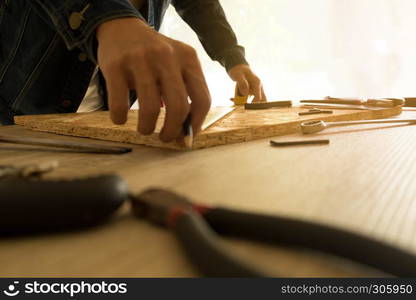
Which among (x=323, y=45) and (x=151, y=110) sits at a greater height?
(x=323, y=45)

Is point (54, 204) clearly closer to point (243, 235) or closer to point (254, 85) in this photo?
point (243, 235)

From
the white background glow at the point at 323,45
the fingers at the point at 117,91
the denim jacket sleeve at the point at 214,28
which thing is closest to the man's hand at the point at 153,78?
the fingers at the point at 117,91

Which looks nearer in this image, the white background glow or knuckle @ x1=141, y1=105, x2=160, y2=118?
knuckle @ x1=141, y1=105, x2=160, y2=118

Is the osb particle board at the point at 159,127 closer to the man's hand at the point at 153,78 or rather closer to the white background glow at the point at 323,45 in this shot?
the man's hand at the point at 153,78

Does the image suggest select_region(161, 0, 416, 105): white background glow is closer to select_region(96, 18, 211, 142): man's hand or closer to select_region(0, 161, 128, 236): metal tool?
select_region(96, 18, 211, 142): man's hand

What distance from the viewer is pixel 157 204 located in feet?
0.82

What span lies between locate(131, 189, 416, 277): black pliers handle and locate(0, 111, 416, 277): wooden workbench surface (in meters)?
0.01

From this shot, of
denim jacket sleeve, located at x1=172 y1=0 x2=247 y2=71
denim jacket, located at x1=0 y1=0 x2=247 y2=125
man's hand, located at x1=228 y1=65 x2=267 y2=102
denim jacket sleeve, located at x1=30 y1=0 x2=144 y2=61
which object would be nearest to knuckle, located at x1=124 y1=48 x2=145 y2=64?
denim jacket sleeve, located at x1=30 y1=0 x2=144 y2=61

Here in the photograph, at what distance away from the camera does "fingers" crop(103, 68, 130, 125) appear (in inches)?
18.7

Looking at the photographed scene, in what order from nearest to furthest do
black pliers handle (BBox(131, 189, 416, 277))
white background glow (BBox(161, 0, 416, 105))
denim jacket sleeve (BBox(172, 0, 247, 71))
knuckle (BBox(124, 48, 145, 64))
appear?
black pliers handle (BBox(131, 189, 416, 277))
knuckle (BBox(124, 48, 145, 64))
denim jacket sleeve (BBox(172, 0, 247, 71))
white background glow (BBox(161, 0, 416, 105))

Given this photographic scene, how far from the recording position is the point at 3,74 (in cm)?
112

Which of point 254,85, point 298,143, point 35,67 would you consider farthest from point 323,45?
point 298,143

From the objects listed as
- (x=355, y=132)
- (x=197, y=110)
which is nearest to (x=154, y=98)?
(x=197, y=110)

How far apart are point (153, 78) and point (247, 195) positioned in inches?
8.6
